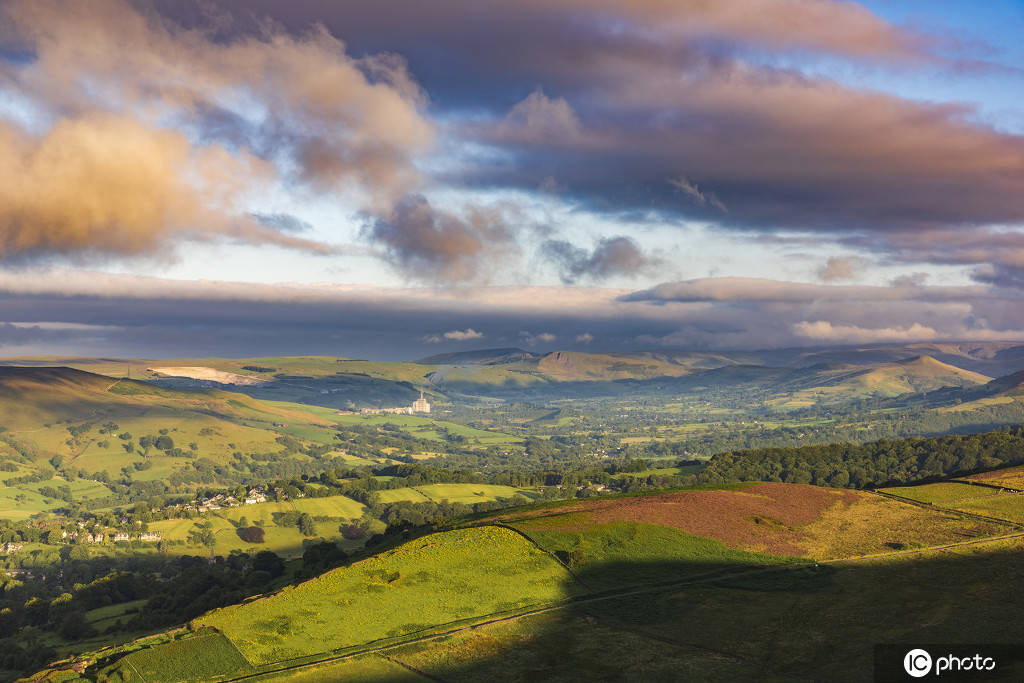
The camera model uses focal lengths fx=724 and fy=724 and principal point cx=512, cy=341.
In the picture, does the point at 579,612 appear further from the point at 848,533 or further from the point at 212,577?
the point at 212,577

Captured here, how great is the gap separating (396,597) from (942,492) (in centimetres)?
11617

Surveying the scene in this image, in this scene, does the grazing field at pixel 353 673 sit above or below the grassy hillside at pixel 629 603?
below

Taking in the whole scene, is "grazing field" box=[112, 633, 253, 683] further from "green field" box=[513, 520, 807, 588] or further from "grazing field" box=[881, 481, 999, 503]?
"grazing field" box=[881, 481, 999, 503]

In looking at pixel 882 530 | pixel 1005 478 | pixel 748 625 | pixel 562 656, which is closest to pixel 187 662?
pixel 562 656

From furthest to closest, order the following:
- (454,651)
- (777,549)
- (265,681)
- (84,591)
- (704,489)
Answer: (84,591), (704,489), (777,549), (454,651), (265,681)

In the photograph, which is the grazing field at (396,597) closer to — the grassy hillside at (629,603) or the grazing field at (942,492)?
the grassy hillside at (629,603)

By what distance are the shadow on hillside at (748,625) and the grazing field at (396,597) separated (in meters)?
6.72

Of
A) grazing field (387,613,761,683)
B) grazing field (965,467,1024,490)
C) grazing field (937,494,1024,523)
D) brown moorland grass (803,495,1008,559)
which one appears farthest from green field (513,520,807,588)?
grazing field (965,467,1024,490)

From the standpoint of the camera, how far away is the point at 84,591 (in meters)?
189

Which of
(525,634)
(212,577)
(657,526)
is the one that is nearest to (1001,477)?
(657,526)

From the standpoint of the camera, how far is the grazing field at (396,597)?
95.7m

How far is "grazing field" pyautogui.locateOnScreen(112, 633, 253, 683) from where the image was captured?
283 ft

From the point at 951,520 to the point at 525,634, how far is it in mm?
81623

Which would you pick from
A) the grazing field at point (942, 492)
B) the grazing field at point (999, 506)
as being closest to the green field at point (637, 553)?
the grazing field at point (999, 506)
